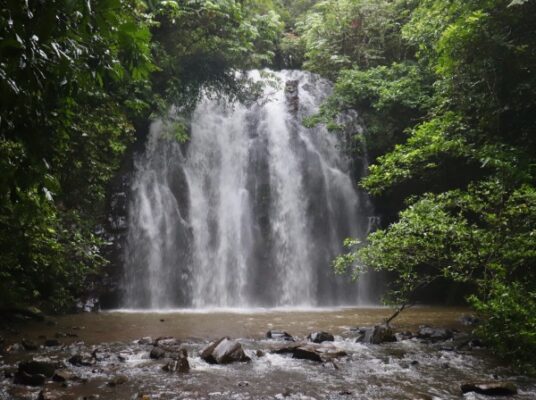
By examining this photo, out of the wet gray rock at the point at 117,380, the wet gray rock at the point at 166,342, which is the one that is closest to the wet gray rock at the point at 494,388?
the wet gray rock at the point at 117,380

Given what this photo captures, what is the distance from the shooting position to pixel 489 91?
10094 millimetres

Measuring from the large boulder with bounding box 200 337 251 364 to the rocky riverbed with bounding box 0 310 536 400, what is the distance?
0.6 inches

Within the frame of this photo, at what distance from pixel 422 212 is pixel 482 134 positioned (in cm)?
356

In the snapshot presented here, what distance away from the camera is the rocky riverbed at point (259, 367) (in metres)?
5.08

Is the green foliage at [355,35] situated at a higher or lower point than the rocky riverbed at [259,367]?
higher

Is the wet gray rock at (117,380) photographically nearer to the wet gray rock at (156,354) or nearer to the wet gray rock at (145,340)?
the wet gray rock at (156,354)

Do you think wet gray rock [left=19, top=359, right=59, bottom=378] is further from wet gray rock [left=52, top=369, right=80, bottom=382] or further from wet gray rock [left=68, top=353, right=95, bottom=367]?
wet gray rock [left=68, top=353, right=95, bottom=367]

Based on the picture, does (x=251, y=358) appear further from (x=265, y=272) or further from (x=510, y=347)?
(x=265, y=272)

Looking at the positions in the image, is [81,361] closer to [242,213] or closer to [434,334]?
[434,334]

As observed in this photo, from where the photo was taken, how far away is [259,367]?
20.3 ft

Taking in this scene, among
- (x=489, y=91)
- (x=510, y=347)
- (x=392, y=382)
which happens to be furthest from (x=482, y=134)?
(x=392, y=382)

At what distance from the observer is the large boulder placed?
20.9 ft

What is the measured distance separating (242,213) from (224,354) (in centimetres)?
1059

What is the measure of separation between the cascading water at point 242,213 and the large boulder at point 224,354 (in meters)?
8.37
